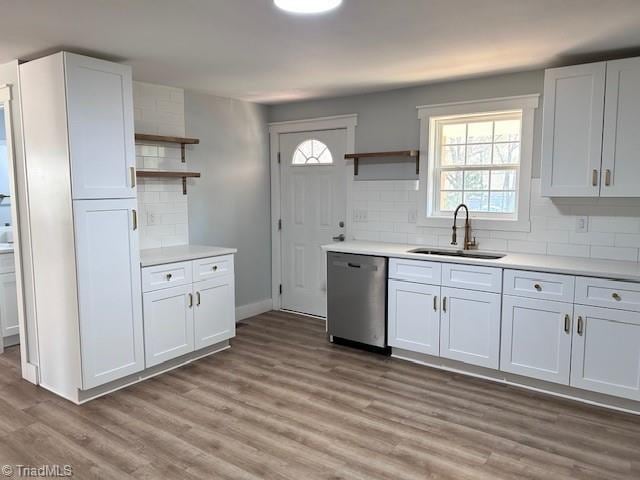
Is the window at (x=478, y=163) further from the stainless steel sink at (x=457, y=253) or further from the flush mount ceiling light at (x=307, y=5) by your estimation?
the flush mount ceiling light at (x=307, y=5)

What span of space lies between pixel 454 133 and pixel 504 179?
613mm

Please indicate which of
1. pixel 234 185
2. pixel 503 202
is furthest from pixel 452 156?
pixel 234 185

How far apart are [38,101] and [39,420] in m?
2.03

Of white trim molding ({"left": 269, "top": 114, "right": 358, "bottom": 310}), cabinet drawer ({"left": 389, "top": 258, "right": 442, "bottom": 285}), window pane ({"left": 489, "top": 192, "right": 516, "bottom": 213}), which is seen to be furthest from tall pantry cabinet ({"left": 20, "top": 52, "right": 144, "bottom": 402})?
window pane ({"left": 489, "top": 192, "right": 516, "bottom": 213})

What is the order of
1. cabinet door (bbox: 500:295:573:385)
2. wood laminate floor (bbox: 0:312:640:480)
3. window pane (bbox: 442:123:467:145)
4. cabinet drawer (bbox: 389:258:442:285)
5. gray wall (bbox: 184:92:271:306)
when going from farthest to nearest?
gray wall (bbox: 184:92:271:306) → window pane (bbox: 442:123:467:145) → cabinet drawer (bbox: 389:258:442:285) → cabinet door (bbox: 500:295:573:385) → wood laminate floor (bbox: 0:312:640:480)

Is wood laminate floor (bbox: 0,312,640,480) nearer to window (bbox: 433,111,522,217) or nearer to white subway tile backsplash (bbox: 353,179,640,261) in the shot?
white subway tile backsplash (bbox: 353,179,640,261)

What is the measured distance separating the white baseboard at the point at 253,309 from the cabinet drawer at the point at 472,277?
7.74 ft

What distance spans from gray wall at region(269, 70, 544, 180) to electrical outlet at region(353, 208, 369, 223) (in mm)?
326

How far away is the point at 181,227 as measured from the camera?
14.5 feet

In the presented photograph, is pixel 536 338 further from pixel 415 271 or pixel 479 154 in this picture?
pixel 479 154

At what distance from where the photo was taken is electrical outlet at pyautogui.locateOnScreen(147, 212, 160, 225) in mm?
4136

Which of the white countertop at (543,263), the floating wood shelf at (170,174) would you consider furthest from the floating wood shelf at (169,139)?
the white countertop at (543,263)

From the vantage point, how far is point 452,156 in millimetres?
4258

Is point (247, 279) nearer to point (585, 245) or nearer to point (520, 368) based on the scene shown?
point (520, 368)
